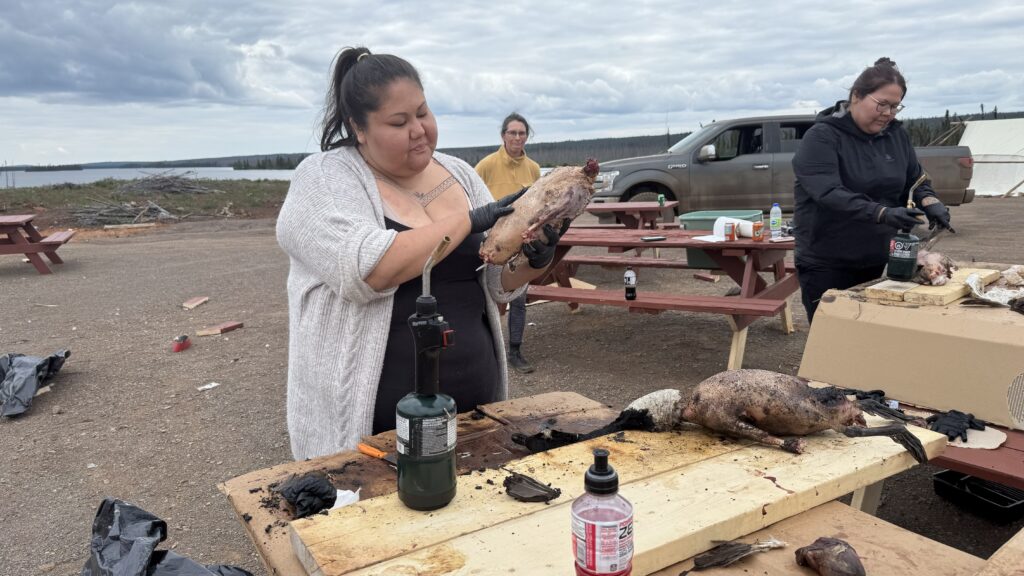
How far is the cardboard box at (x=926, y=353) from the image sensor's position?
8.58ft

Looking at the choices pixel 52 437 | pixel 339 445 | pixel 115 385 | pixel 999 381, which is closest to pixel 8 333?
pixel 115 385

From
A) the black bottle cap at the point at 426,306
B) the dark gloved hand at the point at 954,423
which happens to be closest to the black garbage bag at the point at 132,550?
the black bottle cap at the point at 426,306

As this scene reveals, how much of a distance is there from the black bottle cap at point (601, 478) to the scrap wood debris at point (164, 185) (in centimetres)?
2401

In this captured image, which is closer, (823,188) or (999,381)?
(999,381)

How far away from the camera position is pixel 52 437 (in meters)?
4.25

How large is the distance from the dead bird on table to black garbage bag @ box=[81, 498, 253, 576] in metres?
1.29

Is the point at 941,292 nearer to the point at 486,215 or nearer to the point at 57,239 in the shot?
the point at 486,215

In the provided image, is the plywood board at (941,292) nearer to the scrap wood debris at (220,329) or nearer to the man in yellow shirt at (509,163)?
the man in yellow shirt at (509,163)

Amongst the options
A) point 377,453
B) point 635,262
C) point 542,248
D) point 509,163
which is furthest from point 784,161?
point 377,453

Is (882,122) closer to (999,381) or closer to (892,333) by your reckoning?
(892,333)

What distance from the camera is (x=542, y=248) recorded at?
6.95 ft

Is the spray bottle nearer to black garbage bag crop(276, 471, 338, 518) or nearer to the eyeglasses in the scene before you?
black garbage bag crop(276, 471, 338, 518)

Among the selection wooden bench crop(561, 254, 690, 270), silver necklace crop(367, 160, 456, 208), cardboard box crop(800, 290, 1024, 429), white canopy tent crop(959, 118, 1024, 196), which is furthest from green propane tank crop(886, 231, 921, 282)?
white canopy tent crop(959, 118, 1024, 196)

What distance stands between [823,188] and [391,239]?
264 cm
